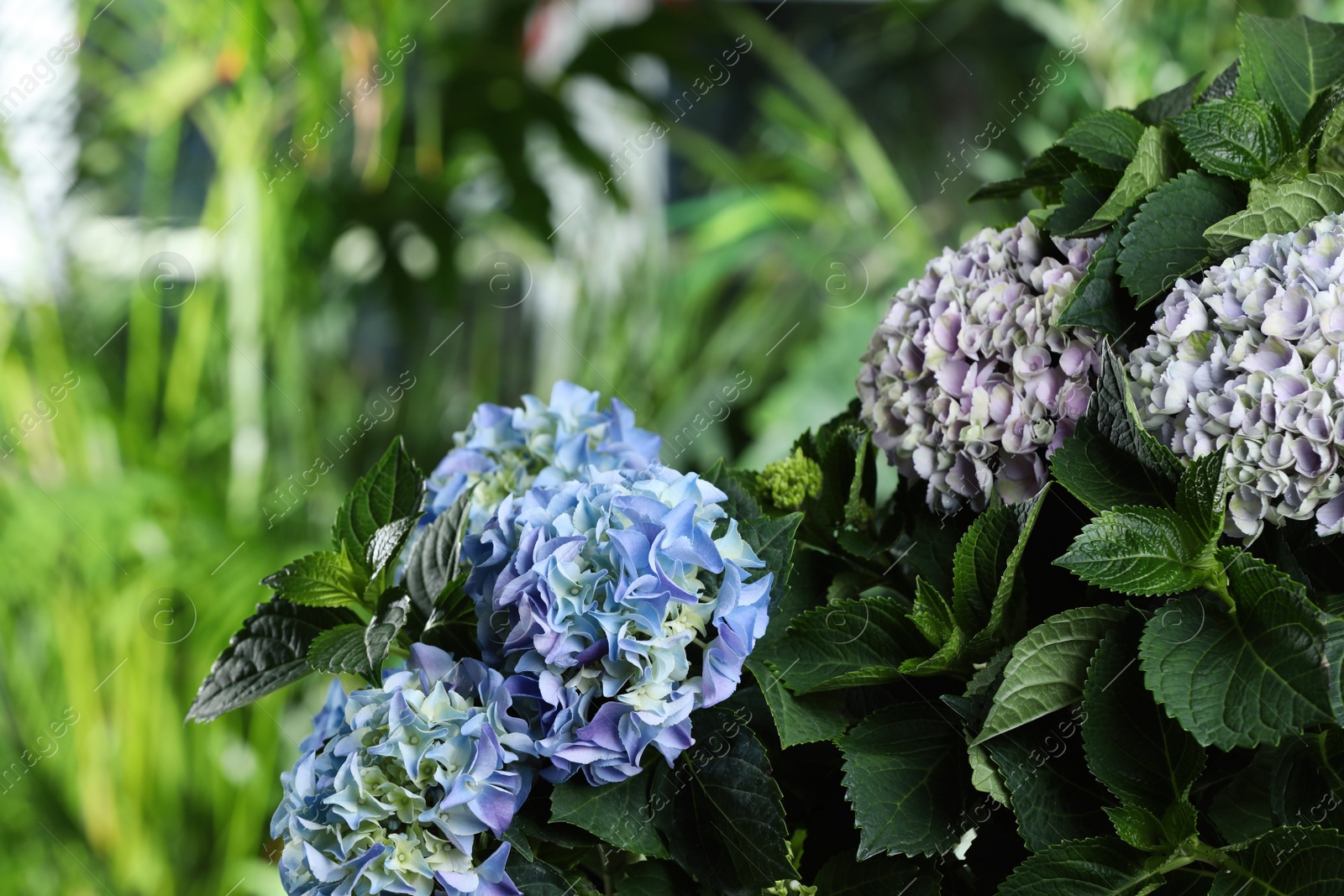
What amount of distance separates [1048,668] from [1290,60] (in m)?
0.31

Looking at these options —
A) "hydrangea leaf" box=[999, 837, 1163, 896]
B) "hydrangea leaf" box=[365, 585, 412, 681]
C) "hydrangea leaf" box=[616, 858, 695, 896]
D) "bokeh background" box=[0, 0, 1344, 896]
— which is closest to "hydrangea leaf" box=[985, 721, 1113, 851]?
"hydrangea leaf" box=[999, 837, 1163, 896]

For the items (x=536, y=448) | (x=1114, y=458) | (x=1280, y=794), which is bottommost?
(x=1280, y=794)

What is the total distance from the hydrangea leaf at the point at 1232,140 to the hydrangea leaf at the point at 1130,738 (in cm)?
20

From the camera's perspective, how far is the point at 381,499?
0.49 m

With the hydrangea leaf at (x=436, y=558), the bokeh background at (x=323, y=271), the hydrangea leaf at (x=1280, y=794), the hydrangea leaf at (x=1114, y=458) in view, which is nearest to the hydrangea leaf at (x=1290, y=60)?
the hydrangea leaf at (x=1114, y=458)

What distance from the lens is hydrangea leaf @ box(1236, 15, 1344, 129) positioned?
469 millimetres

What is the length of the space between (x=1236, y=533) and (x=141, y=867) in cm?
159

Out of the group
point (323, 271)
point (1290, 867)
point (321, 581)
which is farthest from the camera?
point (323, 271)

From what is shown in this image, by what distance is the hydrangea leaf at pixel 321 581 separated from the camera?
0.46 meters

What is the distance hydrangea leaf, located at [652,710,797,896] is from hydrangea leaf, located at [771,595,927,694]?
0.04 meters

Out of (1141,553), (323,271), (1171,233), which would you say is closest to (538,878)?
(1141,553)

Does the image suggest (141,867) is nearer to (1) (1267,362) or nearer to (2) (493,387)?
(2) (493,387)

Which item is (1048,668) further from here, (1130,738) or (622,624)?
(622,624)

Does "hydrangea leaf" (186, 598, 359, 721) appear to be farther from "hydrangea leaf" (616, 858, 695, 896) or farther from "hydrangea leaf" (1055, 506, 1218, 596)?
"hydrangea leaf" (1055, 506, 1218, 596)
